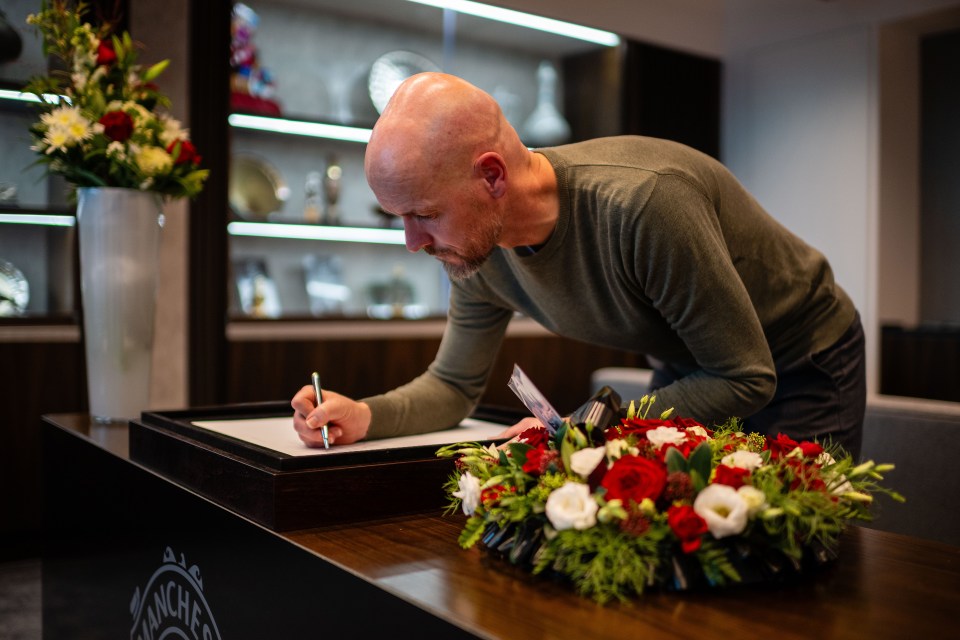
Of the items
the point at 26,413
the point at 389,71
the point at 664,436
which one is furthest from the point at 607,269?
the point at 389,71

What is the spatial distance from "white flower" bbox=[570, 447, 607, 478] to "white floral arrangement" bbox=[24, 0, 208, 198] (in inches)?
57.9

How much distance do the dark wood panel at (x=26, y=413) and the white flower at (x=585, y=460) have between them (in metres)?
2.59

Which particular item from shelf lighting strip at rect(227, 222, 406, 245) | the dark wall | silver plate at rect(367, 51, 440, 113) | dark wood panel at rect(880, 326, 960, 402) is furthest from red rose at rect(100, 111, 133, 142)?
the dark wall

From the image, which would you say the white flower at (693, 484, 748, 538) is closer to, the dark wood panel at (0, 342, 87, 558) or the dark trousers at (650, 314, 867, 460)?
the dark trousers at (650, 314, 867, 460)

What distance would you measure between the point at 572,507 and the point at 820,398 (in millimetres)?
→ 913

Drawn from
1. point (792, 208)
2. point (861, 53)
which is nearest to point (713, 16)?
point (861, 53)

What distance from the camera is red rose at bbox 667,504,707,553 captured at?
0.76 metres

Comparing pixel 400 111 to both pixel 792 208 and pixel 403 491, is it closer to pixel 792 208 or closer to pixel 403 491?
pixel 403 491

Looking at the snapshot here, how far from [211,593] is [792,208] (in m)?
4.18

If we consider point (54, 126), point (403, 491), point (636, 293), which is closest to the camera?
point (403, 491)

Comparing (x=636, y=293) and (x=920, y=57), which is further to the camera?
(x=920, y=57)

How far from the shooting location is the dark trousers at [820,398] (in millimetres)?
1542

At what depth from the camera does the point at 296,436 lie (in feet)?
4.28

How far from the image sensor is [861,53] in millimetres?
4363
